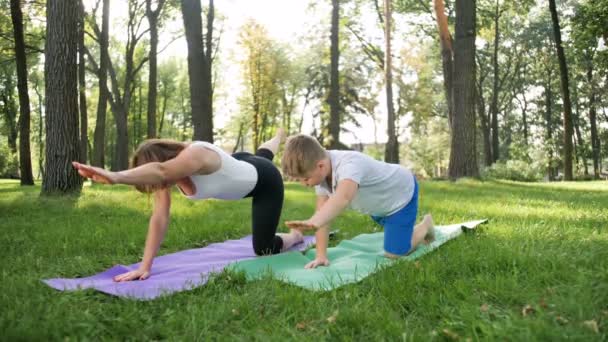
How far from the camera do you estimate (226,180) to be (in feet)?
13.9

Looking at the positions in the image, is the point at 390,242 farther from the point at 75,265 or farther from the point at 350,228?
the point at 75,265

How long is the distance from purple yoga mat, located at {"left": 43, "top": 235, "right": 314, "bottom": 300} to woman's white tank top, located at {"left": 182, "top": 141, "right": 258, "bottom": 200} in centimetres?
66

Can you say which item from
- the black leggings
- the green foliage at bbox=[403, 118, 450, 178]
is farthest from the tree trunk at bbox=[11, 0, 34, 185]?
the green foliage at bbox=[403, 118, 450, 178]

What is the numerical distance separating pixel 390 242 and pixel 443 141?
47.0m

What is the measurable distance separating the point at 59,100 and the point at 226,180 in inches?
248

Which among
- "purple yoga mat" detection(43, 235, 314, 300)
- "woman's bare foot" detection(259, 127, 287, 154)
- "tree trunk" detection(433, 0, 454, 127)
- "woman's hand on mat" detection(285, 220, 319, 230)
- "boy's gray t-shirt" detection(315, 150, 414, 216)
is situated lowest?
"purple yoga mat" detection(43, 235, 314, 300)

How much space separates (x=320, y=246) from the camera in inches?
171

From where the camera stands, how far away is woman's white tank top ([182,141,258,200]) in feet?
13.4

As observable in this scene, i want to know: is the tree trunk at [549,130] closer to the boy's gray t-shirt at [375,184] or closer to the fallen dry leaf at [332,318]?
the boy's gray t-shirt at [375,184]

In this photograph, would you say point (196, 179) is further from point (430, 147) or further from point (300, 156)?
point (430, 147)

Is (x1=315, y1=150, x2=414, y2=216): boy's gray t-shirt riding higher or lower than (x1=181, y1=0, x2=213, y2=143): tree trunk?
lower

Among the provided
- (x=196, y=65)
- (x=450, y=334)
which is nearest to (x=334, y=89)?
(x=196, y=65)

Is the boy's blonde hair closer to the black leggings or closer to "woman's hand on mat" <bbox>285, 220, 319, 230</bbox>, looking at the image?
"woman's hand on mat" <bbox>285, 220, 319, 230</bbox>

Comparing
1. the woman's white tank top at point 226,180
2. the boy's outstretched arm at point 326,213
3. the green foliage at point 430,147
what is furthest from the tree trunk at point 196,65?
the green foliage at point 430,147
